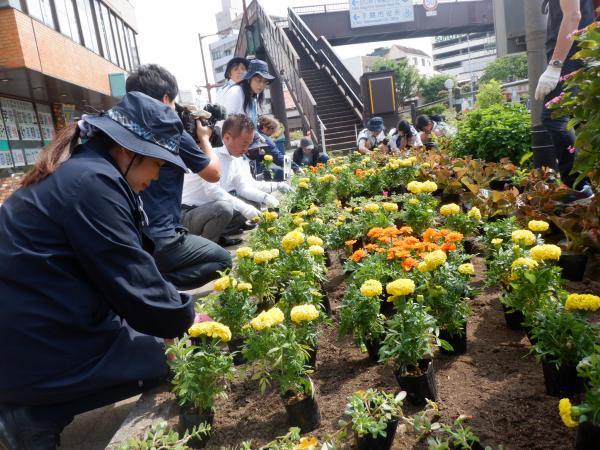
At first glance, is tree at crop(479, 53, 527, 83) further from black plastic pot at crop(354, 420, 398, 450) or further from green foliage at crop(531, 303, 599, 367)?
black plastic pot at crop(354, 420, 398, 450)

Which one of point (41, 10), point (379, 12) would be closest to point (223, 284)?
point (41, 10)

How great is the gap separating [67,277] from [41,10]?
449 inches

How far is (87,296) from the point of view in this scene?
181cm

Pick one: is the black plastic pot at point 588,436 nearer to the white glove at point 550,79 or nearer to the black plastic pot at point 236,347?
the black plastic pot at point 236,347

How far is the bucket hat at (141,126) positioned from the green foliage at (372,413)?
115 cm

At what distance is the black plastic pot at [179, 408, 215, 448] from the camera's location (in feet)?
5.98

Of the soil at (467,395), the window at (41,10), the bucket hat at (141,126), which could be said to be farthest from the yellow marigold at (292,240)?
the window at (41,10)

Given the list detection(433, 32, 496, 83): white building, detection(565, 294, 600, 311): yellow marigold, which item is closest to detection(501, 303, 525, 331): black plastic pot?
detection(565, 294, 600, 311): yellow marigold

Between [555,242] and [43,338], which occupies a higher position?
[43,338]

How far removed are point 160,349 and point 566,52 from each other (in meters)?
3.44

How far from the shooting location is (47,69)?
10.0 meters

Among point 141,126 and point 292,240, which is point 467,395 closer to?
point 292,240

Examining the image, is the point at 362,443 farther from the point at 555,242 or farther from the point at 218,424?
the point at 555,242

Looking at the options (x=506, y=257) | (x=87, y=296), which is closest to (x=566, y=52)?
(x=506, y=257)
